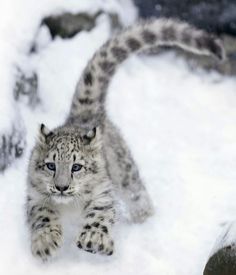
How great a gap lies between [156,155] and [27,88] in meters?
1.38

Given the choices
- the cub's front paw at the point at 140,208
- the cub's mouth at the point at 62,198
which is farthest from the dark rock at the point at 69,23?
the cub's mouth at the point at 62,198

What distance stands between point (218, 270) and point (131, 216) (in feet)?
5.36

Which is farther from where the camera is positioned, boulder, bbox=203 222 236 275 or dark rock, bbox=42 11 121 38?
dark rock, bbox=42 11 121 38

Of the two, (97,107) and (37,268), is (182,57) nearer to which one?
(97,107)

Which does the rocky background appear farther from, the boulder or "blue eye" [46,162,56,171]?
the boulder

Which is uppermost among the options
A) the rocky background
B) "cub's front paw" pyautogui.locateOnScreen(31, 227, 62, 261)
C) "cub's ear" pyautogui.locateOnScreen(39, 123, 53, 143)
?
the rocky background

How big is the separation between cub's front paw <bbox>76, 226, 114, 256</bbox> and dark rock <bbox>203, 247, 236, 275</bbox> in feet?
2.41

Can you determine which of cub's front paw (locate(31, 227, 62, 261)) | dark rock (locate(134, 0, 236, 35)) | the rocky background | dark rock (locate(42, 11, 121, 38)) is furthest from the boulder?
dark rock (locate(134, 0, 236, 35))

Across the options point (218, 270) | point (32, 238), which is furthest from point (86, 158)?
point (218, 270)

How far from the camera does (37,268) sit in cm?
649

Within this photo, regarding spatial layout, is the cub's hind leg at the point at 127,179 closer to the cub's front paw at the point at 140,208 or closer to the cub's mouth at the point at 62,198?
the cub's front paw at the point at 140,208

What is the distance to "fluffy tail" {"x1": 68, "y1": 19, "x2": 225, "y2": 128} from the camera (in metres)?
7.36

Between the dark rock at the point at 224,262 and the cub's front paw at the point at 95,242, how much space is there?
0.73m

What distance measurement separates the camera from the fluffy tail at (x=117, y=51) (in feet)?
24.1
